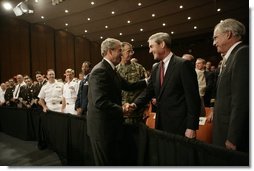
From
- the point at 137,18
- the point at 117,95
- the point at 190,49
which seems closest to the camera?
the point at 117,95

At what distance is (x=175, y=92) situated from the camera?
1.85m

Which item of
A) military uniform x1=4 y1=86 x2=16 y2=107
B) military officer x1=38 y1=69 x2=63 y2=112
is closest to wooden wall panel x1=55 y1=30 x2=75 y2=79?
military uniform x1=4 y1=86 x2=16 y2=107

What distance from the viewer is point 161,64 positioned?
1.99 m

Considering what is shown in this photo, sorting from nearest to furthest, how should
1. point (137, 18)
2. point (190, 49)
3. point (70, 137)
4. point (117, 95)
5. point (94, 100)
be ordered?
point (94, 100) → point (117, 95) → point (70, 137) → point (137, 18) → point (190, 49)

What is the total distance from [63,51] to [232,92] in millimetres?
9174

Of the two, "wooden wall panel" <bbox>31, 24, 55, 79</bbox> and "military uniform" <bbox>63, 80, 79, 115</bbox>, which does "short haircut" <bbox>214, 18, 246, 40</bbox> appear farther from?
"wooden wall panel" <bbox>31, 24, 55, 79</bbox>

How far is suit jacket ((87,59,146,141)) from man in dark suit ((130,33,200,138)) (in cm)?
30

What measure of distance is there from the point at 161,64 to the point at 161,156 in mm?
676

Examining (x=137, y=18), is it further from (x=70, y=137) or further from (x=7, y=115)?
(x=70, y=137)

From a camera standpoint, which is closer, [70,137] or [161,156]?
[161,156]

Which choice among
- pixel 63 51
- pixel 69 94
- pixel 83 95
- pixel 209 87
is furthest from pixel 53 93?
pixel 63 51

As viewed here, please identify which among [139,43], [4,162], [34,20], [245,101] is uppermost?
[34,20]

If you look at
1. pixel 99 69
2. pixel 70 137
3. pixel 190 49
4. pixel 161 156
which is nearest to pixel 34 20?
pixel 190 49

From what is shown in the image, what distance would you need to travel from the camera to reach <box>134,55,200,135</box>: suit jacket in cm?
177
